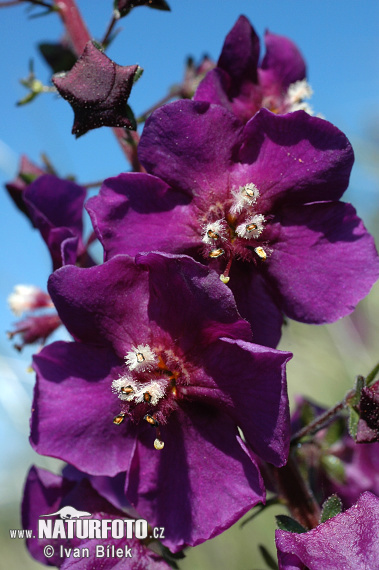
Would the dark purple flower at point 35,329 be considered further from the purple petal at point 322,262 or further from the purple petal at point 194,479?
the purple petal at point 322,262

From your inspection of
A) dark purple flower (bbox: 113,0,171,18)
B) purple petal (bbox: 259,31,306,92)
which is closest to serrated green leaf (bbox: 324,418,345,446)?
purple petal (bbox: 259,31,306,92)

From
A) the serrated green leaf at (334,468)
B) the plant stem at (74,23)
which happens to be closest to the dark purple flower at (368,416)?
the serrated green leaf at (334,468)

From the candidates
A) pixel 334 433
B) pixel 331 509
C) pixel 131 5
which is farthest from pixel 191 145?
pixel 334 433

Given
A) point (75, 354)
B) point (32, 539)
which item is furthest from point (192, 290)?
point (32, 539)

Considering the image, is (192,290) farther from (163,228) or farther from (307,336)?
(307,336)

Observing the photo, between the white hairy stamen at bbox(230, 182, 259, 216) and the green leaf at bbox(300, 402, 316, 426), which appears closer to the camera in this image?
the white hairy stamen at bbox(230, 182, 259, 216)

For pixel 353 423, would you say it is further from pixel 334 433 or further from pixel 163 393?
pixel 334 433

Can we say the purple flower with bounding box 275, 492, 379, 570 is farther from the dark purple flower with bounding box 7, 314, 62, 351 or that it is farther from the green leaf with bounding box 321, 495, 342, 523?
the dark purple flower with bounding box 7, 314, 62, 351
